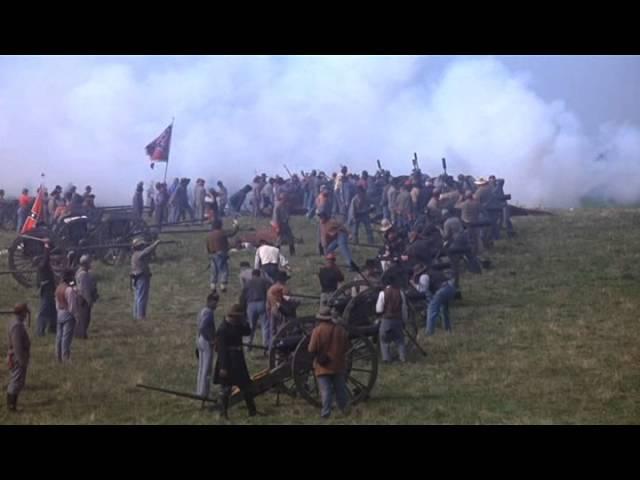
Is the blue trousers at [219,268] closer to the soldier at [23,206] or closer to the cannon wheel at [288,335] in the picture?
the cannon wheel at [288,335]

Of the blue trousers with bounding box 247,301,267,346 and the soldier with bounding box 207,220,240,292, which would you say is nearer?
the blue trousers with bounding box 247,301,267,346

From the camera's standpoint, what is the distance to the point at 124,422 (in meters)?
16.1

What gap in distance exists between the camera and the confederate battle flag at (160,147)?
17000 mm

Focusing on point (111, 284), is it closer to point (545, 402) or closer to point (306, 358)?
point (306, 358)

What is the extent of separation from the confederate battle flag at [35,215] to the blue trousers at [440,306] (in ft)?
15.3

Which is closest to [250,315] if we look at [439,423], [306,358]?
[306,358]

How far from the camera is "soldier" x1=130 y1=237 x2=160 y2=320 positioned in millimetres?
17188

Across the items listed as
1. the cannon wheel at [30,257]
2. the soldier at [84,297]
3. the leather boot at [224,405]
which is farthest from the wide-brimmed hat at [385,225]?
the cannon wheel at [30,257]

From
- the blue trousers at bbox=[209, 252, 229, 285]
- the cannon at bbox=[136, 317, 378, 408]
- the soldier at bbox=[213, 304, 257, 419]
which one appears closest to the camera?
the soldier at bbox=[213, 304, 257, 419]

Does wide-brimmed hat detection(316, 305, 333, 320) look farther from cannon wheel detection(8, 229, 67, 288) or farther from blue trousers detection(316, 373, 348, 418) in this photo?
cannon wheel detection(8, 229, 67, 288)

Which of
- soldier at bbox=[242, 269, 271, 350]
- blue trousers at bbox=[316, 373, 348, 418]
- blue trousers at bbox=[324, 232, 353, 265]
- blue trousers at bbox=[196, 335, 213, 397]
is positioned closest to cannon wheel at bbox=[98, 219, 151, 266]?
soldier at bbox=[242, 269, 271, 350]

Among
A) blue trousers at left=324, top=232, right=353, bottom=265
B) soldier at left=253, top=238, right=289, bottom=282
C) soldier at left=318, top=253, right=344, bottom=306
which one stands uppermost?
blue trousers at left=324, top=232, right=353, bottom=265

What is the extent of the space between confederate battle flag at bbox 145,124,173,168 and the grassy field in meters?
0.99

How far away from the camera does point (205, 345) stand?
16031mm
